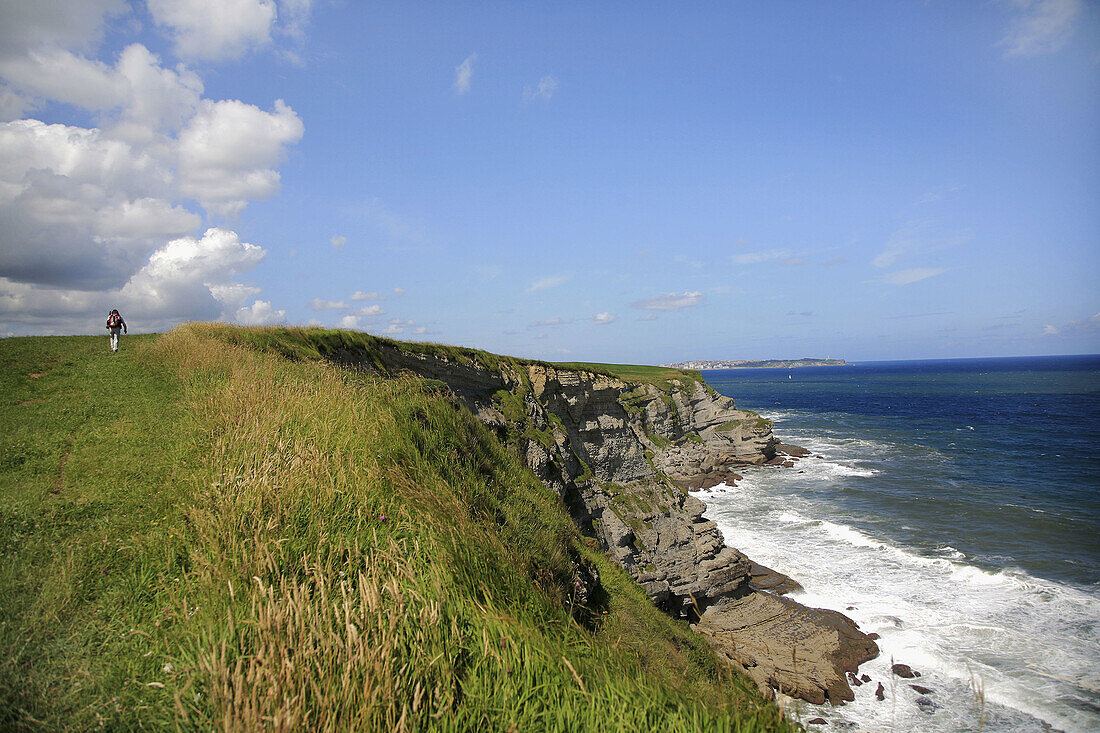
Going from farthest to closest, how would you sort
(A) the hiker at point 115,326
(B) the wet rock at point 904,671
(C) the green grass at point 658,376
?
(C) the green grass at point 658,376, (B) the wet rock at point 904,671, (A) the hiker at point 115,326

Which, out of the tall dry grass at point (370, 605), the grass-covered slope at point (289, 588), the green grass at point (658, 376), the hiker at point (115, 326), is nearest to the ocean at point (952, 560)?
the tall dry grass at point (370, 605)

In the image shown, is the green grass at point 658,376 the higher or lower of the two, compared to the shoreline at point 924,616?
higher

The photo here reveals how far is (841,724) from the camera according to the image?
15367mm

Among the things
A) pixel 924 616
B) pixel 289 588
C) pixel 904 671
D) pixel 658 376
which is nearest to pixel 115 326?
pixel 289 588

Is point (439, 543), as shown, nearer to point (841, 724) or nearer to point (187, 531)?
point (187, 531)

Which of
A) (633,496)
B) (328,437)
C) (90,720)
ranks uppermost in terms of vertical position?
(328,437)

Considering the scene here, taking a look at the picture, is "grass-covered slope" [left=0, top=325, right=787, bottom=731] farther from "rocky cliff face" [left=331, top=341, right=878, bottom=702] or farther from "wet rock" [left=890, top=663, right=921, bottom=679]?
"wet rock" [left=890, top=663, right=921, bottom=679]

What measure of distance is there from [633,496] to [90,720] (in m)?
24.7

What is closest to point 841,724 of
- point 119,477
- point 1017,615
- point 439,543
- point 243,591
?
point 1017,615

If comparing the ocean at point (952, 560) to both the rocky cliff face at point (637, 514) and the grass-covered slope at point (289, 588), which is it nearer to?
the rocky cliff face at point (637, 514)

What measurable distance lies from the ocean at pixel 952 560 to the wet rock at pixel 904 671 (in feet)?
0.77

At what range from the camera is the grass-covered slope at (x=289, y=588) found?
10.1 ft

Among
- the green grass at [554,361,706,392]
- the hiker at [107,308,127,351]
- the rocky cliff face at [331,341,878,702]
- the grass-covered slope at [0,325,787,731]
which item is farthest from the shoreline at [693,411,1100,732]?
the hiker at [107,308,127,351]

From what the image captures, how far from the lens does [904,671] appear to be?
58.0ft
